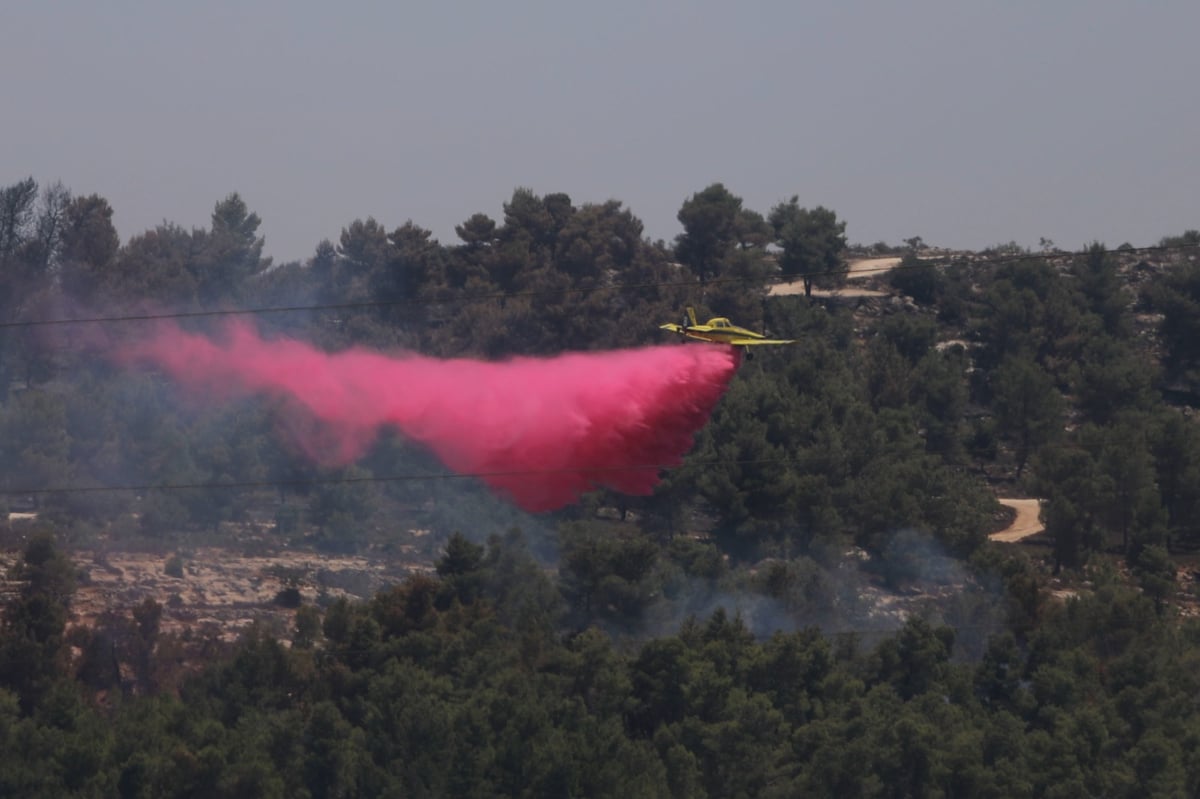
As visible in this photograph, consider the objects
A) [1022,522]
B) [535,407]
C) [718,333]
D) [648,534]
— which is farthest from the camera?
[1022,522]

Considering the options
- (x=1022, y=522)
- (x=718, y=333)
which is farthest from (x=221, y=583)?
(x=1022, y=522)

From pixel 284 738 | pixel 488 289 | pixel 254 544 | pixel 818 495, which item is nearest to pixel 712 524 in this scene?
pixel 818 495

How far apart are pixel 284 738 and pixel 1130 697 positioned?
28343mm

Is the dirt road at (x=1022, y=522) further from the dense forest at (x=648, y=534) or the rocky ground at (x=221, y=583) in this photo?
the rocky ground at (x=221, y=583)

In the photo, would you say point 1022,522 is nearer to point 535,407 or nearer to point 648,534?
point 648,534

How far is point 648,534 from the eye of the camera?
91.4 meters

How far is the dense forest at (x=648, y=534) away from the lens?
2263 inches

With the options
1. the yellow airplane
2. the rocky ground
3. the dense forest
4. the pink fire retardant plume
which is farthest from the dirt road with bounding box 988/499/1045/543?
the yellow airplane

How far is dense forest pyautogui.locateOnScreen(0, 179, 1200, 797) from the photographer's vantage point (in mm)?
57469

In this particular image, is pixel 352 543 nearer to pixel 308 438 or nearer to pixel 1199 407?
pixel 308 438

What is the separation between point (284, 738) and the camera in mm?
57312

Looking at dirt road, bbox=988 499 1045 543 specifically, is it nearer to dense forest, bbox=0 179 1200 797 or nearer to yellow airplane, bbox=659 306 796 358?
dense forest, bbox=0 179 1200 797

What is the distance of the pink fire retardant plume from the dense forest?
11.3 feet

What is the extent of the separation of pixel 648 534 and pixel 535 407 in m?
22.2
